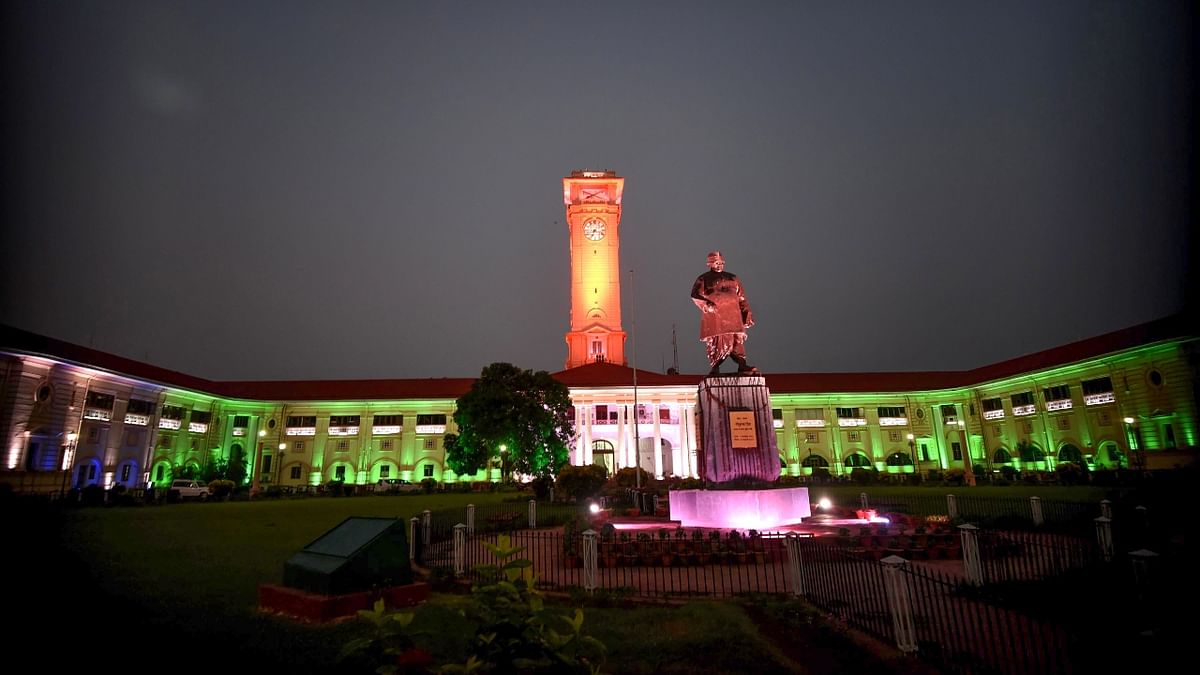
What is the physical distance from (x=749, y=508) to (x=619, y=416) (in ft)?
128

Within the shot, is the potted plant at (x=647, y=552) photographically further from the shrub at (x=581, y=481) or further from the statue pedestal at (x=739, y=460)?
the shrub at (x=581, y=481)

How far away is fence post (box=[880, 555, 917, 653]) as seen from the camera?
18.4 feet

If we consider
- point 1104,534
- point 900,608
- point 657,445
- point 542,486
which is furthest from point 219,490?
point 1104,534

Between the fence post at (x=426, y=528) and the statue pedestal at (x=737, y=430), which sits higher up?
the statue pedestal at (x=737, y=430)

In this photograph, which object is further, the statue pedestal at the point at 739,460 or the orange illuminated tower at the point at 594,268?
the orange illuminated tower at the point at 594,268

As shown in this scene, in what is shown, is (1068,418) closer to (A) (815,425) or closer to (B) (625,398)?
(A) (815,425)

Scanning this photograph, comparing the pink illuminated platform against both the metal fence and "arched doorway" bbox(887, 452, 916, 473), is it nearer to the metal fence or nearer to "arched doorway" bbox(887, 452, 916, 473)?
the metal fence

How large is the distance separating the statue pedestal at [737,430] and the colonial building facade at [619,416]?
24.7m

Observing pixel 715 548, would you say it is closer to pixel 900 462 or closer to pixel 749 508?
pixel 749 508

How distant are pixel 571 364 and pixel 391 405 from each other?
1955cm

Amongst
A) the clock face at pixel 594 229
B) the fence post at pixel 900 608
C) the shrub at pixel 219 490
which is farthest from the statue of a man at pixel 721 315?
the clock face at pixel 594 229

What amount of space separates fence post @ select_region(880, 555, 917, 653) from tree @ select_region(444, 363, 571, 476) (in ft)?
100

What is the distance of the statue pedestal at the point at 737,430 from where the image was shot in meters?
13.8

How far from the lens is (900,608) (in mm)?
5750
